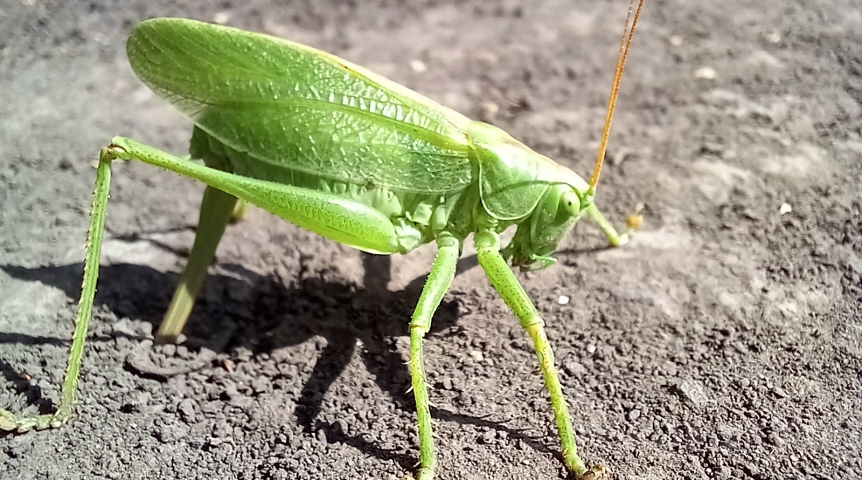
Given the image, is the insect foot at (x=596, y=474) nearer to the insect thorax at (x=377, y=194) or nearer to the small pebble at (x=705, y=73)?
the insect thorax at (x=377, y=194)

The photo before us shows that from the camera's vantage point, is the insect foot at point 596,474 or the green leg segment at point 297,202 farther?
the green leg segment at point 297,202

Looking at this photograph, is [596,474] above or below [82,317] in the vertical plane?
below

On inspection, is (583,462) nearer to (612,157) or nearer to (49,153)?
(612,157)

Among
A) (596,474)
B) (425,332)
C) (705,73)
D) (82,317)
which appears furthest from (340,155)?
(705,73)

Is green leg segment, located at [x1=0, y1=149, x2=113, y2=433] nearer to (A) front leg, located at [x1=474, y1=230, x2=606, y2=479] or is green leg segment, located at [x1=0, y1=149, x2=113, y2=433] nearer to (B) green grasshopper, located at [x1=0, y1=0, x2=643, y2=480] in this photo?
(B) green grasshopper, located at [x1=0, y1=0, x2=643, y2=480]

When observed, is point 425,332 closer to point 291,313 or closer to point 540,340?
point 540,340

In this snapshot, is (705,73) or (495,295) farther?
(705,73)

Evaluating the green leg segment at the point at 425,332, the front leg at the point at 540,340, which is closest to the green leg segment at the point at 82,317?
the green leg segment at the point at 425,332
